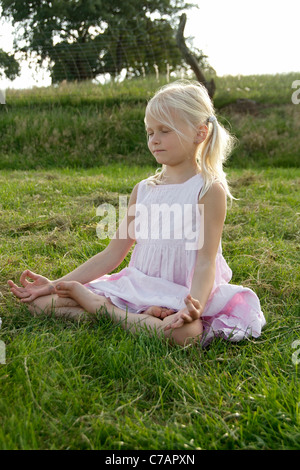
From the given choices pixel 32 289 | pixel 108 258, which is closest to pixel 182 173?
pixel 108 258

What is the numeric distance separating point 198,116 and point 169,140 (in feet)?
0.58

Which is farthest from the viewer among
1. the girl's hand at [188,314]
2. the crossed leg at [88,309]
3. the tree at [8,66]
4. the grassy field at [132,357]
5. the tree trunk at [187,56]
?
the tree at [8,66]

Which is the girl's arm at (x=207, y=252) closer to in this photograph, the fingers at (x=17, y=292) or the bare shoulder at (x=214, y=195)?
the bare shoulder at (x=214, y=195)

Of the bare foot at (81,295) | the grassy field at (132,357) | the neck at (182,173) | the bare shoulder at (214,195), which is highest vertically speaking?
the neck at (182,173)

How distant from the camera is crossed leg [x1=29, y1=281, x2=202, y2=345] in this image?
2.06 m

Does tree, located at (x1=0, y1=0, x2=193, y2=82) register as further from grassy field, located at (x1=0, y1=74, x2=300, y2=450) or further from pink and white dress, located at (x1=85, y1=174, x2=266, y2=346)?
pink and white dress, located at (x1=85, y1=174, x2=266, y2=346)

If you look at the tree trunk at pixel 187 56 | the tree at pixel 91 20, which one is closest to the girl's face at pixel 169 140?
the tree trunk at pixel 187 56

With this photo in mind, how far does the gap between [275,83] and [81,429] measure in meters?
10.5

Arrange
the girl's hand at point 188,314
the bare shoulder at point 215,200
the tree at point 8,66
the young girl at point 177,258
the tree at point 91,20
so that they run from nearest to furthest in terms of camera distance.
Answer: the girl's hand at point 188,314 → the young girl at point 177,258 → the bare shoulder at point 215,200 → the tree at point 8,66 → the tree at point 91,20

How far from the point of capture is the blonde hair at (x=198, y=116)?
7.43ft

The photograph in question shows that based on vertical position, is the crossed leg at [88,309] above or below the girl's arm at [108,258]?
below

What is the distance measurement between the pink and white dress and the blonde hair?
7cm

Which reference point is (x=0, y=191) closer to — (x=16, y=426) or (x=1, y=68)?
(x=16, y=426)

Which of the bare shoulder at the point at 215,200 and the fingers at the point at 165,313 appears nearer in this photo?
the fingers at the point at 165,313
